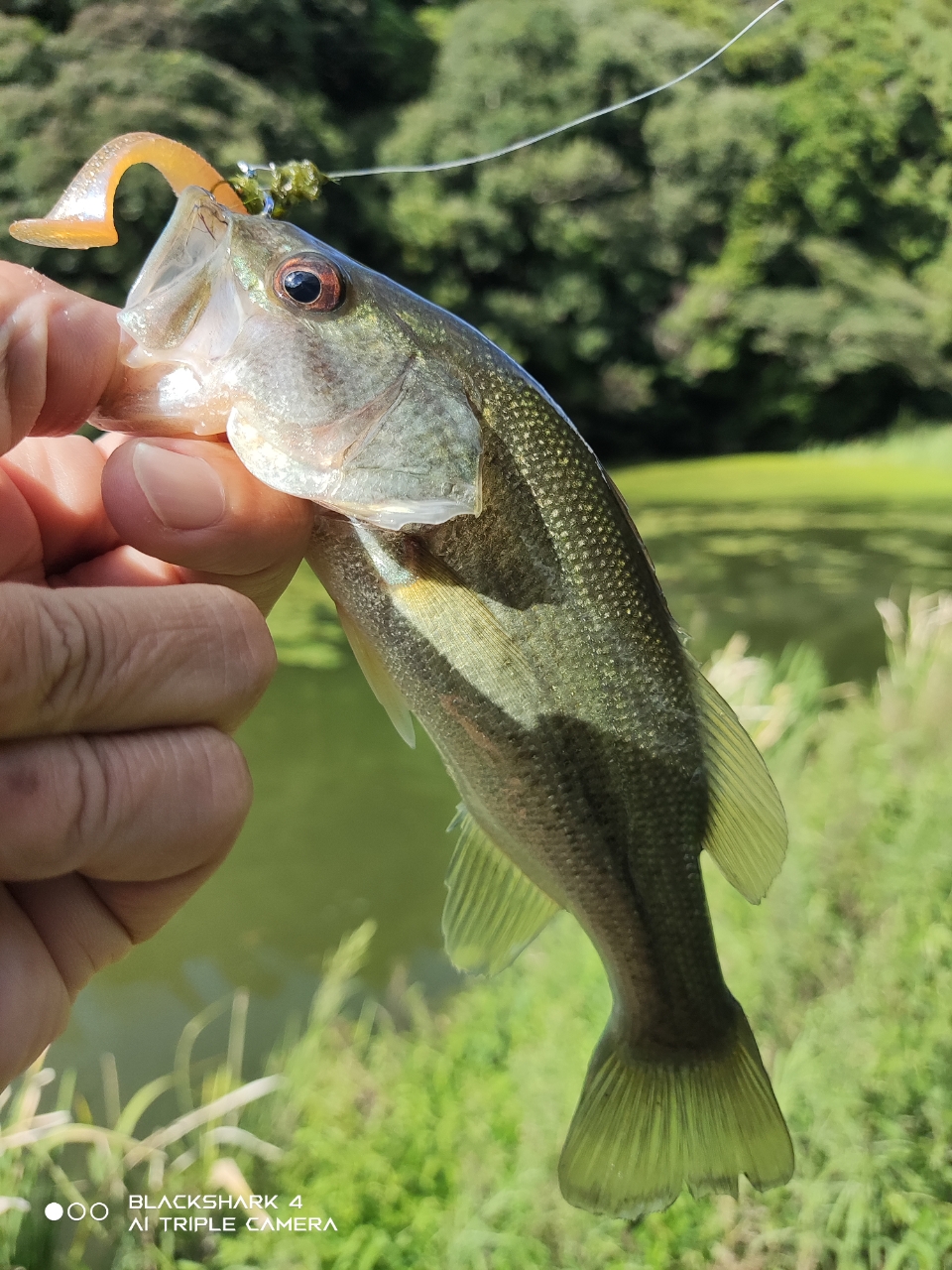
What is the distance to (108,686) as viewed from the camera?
86 cm

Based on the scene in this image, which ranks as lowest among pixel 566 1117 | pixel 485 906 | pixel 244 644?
pixel 566 1117

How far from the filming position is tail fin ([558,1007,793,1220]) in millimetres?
1146

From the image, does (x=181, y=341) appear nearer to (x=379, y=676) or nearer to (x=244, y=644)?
(x=244, y=644)

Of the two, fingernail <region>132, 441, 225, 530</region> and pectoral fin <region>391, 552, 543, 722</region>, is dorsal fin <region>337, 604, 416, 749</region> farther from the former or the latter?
fingernail <region>132, 441, 225, 530</region>

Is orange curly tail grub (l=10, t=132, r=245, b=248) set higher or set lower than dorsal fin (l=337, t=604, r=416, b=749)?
higher

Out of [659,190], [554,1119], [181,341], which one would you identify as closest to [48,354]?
[181,341]

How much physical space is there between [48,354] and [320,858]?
470 centimetres

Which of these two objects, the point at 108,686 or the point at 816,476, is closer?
the point at 108,686

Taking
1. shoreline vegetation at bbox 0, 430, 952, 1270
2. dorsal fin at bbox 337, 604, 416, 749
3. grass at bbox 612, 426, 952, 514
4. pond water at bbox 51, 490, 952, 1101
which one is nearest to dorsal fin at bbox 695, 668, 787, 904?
dorsal fin at bbox 337, 604, 416, 749

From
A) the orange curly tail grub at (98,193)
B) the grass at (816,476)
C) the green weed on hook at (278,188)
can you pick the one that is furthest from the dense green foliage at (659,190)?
the orange curly tail grub at (98,193)

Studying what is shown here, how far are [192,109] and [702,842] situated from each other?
13760 millimetres

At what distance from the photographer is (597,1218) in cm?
213

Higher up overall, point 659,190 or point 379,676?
point 379,676

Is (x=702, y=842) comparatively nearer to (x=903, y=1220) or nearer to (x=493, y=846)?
(x=493, y=846)
